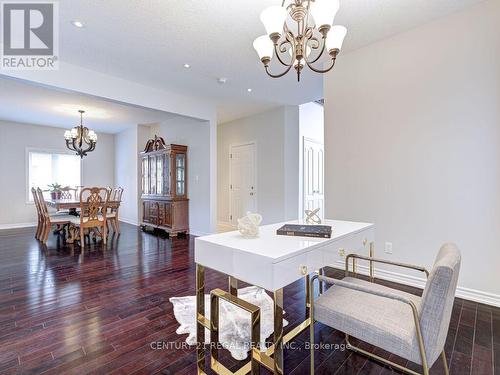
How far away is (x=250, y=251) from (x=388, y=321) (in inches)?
29.5

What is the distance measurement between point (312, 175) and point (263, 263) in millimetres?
4836

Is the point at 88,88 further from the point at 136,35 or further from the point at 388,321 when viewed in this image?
the point at 388,321

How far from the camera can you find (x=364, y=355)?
1.66 metres

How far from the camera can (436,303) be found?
42.4 inches

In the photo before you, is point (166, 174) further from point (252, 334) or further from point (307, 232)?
point (252, 334)

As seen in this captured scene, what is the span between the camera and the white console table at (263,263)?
1186 millimetres

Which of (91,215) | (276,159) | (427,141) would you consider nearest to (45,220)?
(91,215)

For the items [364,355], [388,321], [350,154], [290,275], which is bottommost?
[364,355]

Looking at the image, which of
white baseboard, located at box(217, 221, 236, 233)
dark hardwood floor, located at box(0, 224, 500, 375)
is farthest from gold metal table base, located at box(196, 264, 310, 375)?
white baseboard, located at box(217, 221, 236, 233)

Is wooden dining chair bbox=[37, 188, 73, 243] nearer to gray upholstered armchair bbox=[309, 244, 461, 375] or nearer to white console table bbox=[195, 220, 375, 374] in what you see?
white console table bbox=[195, 220, 375, 374]

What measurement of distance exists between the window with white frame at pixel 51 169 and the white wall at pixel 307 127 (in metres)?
6.22

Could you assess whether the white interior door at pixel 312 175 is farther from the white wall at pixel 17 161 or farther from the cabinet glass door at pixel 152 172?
the white wall at pixel 17 161

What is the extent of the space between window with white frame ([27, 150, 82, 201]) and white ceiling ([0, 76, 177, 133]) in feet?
2.80

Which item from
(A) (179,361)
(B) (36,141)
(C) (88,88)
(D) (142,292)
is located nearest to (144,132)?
(B) (36,141)
